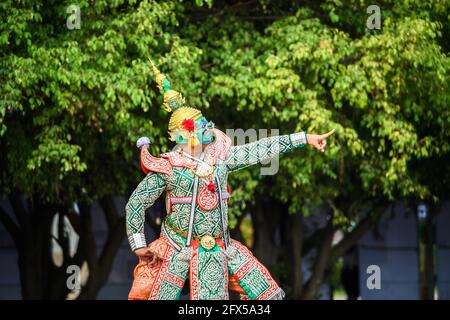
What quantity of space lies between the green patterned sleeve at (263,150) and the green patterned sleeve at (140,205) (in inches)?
26.4

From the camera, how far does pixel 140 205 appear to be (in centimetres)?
1014

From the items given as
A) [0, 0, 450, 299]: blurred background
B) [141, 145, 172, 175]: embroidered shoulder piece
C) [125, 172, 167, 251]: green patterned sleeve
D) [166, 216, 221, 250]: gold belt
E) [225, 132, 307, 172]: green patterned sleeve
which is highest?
[0, 0, 450, 299]: blurred background

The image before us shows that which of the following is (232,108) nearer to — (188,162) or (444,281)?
(188,162)

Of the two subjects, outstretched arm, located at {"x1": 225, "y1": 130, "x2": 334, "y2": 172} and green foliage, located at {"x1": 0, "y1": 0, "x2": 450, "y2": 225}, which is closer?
outstretched arm, located at {"x1": 225, "y1": 130, "x2": 334, "y2": 172}

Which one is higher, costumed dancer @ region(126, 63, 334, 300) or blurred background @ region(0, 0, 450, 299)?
blurred background @ region(0, 0, 450, 299)

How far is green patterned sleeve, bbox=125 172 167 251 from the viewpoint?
10.1 meters

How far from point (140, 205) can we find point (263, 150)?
4.00 ft

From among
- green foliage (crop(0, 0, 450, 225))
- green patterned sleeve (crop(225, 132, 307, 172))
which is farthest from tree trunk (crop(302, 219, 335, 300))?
green patterned sleeve (crop(225, 132, 307, 172))

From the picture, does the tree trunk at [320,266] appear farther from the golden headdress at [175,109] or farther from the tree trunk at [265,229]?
the golden headdress at [175,109]

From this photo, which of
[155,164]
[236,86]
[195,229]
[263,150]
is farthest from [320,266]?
[155,164]

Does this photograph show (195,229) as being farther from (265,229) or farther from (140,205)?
(265,229)

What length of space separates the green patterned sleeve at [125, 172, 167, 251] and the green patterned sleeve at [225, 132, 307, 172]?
67 centimetres

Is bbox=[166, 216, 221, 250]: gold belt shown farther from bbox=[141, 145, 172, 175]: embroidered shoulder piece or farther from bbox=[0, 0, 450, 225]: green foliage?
bbox=[0, 0, 450, 225]: green foliage

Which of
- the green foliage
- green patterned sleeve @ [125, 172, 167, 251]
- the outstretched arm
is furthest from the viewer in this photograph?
the green foliage
